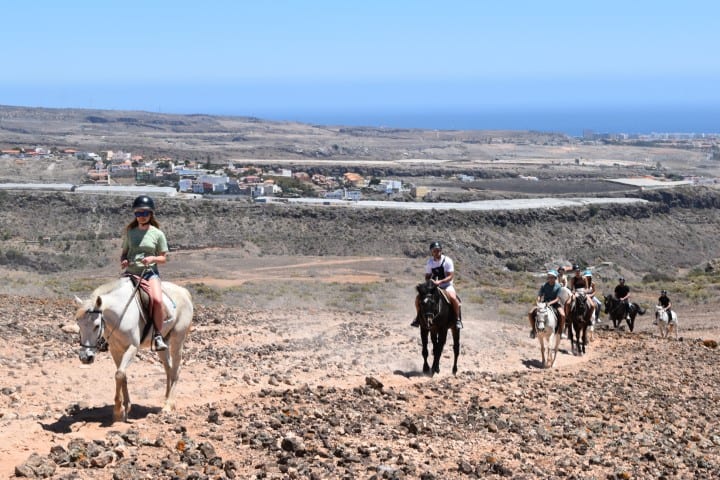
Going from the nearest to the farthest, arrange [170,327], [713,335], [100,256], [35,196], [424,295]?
[170,327], [424,295], [713,335], [100,256], [35,196]

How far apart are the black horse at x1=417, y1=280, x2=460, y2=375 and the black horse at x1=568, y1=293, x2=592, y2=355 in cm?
599

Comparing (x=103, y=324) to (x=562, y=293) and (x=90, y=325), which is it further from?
(x=562, y=293)

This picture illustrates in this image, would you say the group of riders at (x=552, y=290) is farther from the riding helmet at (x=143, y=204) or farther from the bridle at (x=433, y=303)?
the riding helmet at (x=143, y=204)

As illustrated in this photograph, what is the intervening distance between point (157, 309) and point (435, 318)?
6338 millimetres

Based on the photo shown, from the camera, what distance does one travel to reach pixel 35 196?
72.8 metres

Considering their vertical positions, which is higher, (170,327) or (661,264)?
(170,327)

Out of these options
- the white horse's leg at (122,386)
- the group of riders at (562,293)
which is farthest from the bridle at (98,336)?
the group of riders at (562,293)

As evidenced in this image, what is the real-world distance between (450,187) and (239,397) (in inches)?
3738

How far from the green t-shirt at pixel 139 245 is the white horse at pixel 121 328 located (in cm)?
19

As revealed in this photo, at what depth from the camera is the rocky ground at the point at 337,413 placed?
9.16m

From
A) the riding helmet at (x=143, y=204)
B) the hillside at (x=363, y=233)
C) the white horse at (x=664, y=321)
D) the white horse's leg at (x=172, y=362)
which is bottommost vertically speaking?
the hillside at (x=363, y=233)

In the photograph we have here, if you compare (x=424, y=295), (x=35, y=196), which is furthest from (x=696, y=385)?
(x=35, y=196)

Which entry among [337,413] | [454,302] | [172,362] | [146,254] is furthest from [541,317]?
[146,254]

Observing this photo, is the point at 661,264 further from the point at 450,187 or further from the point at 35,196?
the point at 35,196
